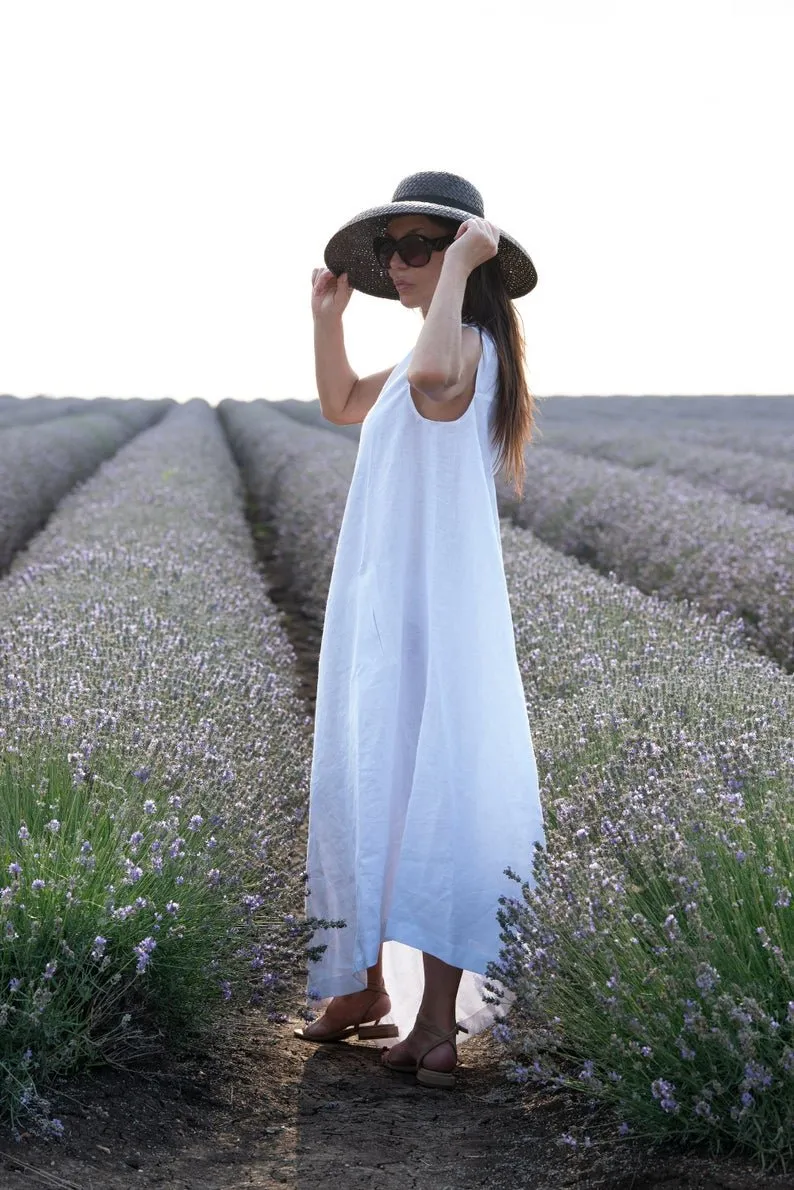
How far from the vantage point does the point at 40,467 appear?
14656 millimetres

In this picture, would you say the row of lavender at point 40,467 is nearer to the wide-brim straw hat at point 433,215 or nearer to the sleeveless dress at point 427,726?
the wide-brim straw hat at point 433,215

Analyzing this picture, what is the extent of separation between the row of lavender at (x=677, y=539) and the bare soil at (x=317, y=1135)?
3.16m

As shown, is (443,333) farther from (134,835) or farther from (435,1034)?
(435,1034)

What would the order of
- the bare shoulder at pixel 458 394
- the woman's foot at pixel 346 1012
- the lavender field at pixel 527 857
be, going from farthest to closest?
1. the woman's foot at pixel 346 1012
2. the bare shoulder at pixel 458 394
3. the lavender field at pixel 527 857

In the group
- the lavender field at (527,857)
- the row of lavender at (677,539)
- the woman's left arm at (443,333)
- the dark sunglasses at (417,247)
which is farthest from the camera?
the row of lavender at (677,539)

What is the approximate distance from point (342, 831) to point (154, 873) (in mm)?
594

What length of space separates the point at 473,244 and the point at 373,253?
539 mm

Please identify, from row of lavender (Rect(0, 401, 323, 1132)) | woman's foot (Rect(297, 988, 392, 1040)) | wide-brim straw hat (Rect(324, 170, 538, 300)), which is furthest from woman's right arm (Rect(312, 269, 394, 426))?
woman's foot (Rect(297, 988, 392, 1040))

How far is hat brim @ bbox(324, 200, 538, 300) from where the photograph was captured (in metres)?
2.84

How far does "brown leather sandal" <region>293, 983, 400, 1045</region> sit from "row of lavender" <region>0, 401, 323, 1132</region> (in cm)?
12

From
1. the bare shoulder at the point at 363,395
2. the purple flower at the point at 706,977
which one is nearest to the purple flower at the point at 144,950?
the purple flower at the point at 706,977

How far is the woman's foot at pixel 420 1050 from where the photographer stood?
9.26 ft

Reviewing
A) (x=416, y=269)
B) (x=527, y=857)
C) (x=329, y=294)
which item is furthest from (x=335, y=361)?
(x=527, y=857)

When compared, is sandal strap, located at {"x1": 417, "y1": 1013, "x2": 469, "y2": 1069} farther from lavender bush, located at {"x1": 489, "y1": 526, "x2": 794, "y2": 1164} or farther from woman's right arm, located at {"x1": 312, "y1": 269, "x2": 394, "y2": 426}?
woman's right arm, located at {"x1": 312, "y1": 269, "x2": 394, "y2": 426}
